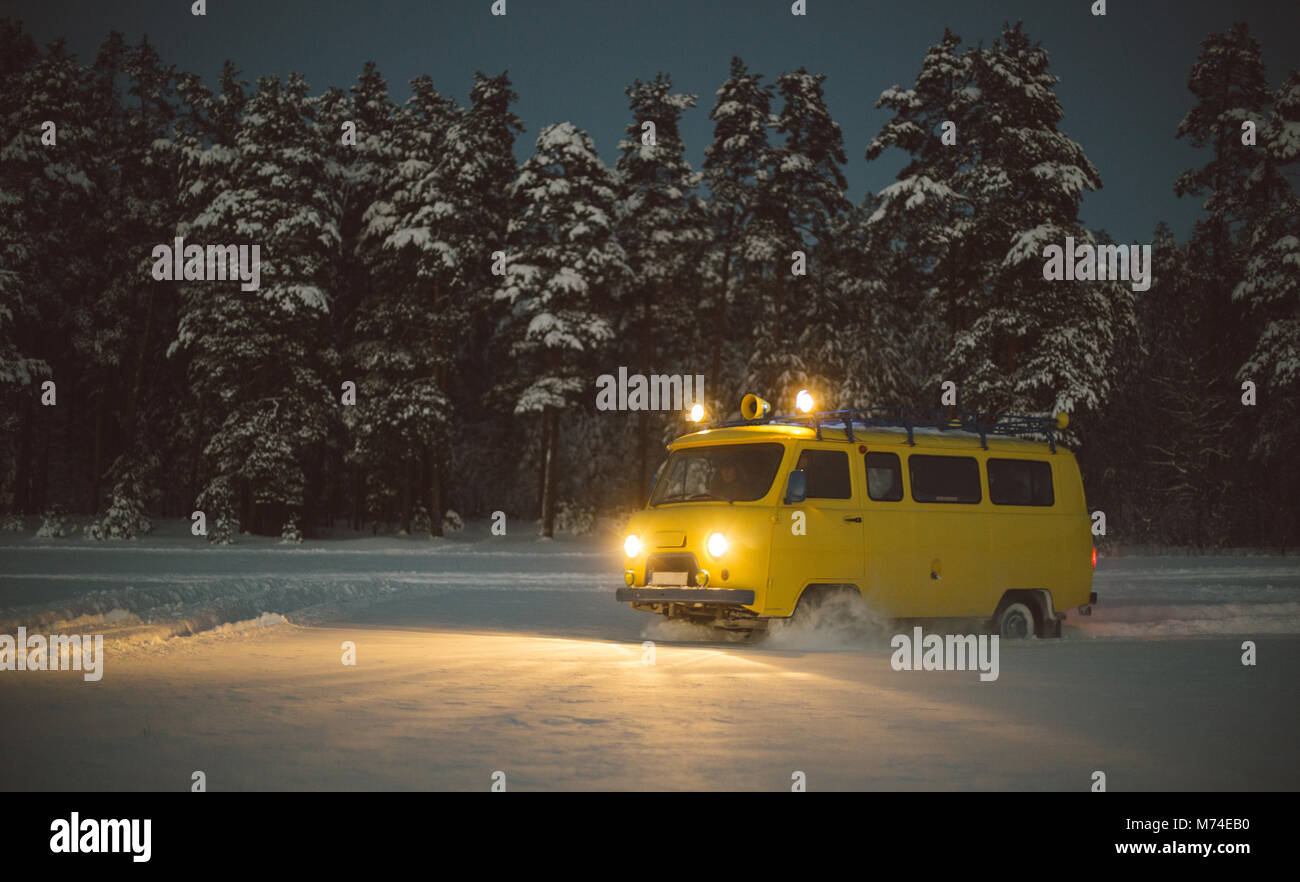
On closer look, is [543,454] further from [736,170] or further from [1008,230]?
[1008,230]

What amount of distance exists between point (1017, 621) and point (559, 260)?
3477 cm

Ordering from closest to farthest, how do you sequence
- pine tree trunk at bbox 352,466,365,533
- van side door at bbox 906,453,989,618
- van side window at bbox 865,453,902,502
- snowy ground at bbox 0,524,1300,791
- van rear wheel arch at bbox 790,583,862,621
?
1. snowy ground at bbox 0,524,1300,791
2. van rear wheel arch at bbox 790,583,862,621
3. van side window at bbox 865,453,902,502
4. van side door at bbox 906,453,989,618
5. pine tree trunk at bbox 352,466,365,533

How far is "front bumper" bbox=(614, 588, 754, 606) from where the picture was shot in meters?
13.8

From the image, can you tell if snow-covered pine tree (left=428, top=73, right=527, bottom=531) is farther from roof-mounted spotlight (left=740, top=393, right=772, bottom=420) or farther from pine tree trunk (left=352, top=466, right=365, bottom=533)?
roof-mounted spotlight (left=740, top=393, right=772, bottom=420)

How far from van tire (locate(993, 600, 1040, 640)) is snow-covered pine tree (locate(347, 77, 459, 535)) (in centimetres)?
3543

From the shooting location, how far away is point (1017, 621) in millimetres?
16250

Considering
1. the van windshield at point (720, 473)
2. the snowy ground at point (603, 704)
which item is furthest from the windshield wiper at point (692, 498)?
the snowy ground at point (603, 704)

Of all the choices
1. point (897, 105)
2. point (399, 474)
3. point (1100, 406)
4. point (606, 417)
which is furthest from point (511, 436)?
point (1100, 406)

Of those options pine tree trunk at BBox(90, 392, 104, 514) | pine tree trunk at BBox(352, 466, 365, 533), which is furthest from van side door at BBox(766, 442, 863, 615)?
pine tree trunk at BBox(90, 392, 104, 514)

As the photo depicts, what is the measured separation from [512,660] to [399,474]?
4255 cm

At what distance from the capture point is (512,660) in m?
12.9

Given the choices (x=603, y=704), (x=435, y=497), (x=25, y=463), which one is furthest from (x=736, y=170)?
(x=603, y=704)

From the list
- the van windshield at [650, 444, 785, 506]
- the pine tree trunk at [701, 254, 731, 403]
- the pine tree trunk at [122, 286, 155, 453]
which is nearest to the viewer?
the van windshield at [650, 444, 785, 506]
